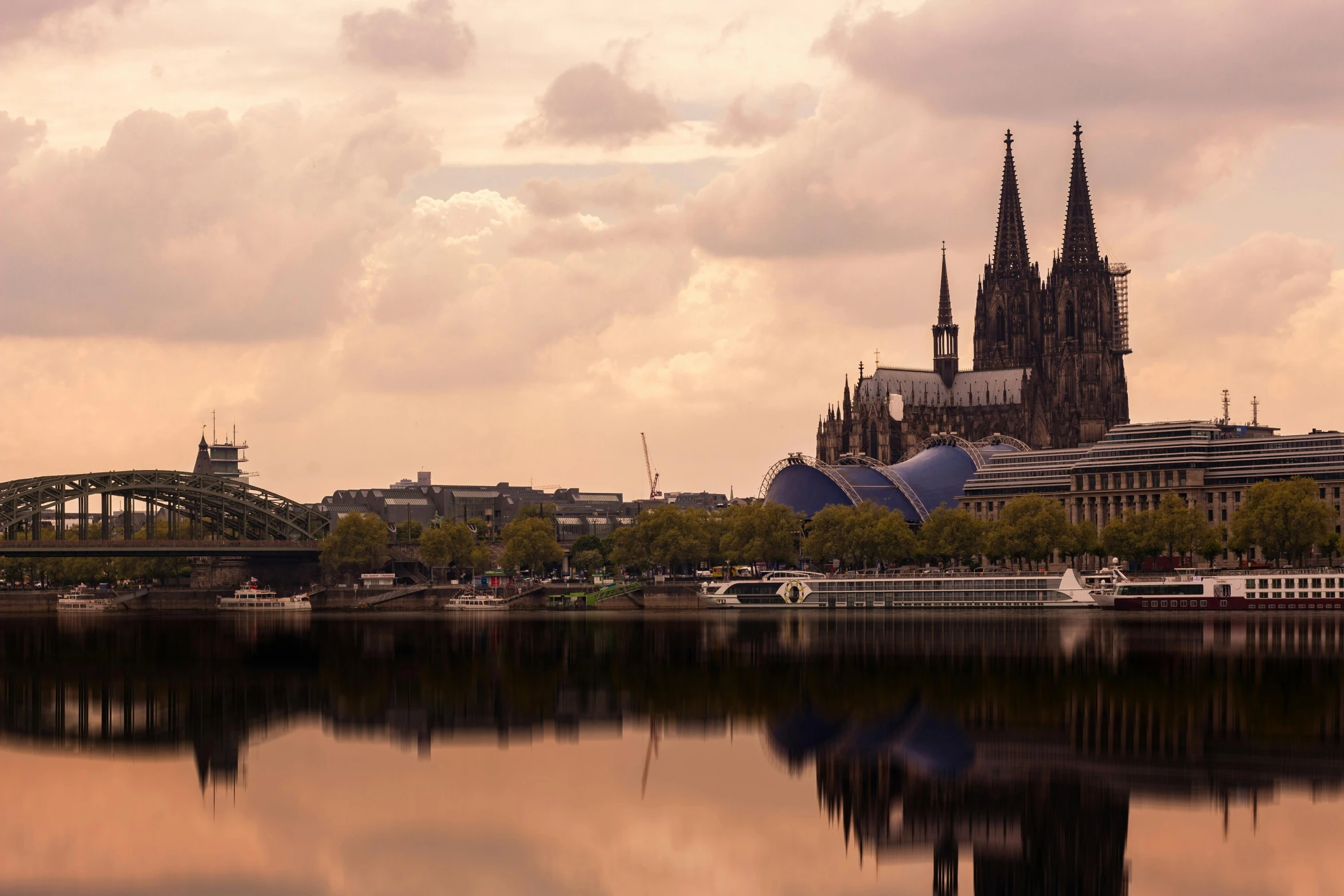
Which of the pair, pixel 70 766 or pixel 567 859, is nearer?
pixel 567 859

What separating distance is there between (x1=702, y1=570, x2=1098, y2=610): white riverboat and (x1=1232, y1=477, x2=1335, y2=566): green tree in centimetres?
1779

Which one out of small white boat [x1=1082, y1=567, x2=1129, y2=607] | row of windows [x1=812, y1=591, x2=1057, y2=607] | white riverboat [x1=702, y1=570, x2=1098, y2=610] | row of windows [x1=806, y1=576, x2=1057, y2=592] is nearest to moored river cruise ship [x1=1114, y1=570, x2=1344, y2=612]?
small white boat [x1=1082, y1=567, x2=1129, y2=607]

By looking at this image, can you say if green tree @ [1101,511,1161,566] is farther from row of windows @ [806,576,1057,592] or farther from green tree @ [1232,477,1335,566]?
row of windows @ [806,576,1057,592]

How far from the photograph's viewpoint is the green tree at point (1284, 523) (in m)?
178

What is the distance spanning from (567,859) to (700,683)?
3861 centimetres

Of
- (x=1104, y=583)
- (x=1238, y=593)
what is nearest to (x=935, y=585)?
(x=1104, y=583)

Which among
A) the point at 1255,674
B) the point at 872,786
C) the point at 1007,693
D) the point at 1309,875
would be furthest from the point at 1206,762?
the point at 1255,674

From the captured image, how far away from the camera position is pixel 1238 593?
16112 centimetres

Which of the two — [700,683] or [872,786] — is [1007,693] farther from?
[872,786]

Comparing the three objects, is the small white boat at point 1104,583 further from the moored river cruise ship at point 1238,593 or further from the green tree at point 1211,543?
the green tree at point 1211,543

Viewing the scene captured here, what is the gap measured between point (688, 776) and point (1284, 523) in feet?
449

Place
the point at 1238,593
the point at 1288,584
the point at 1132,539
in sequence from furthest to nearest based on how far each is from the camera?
the point at 1132,539 → the point at 1238,593 → the point at 1288,584

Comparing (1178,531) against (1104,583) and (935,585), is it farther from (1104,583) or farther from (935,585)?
(935,585)

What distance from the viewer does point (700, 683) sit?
81.4 metres
